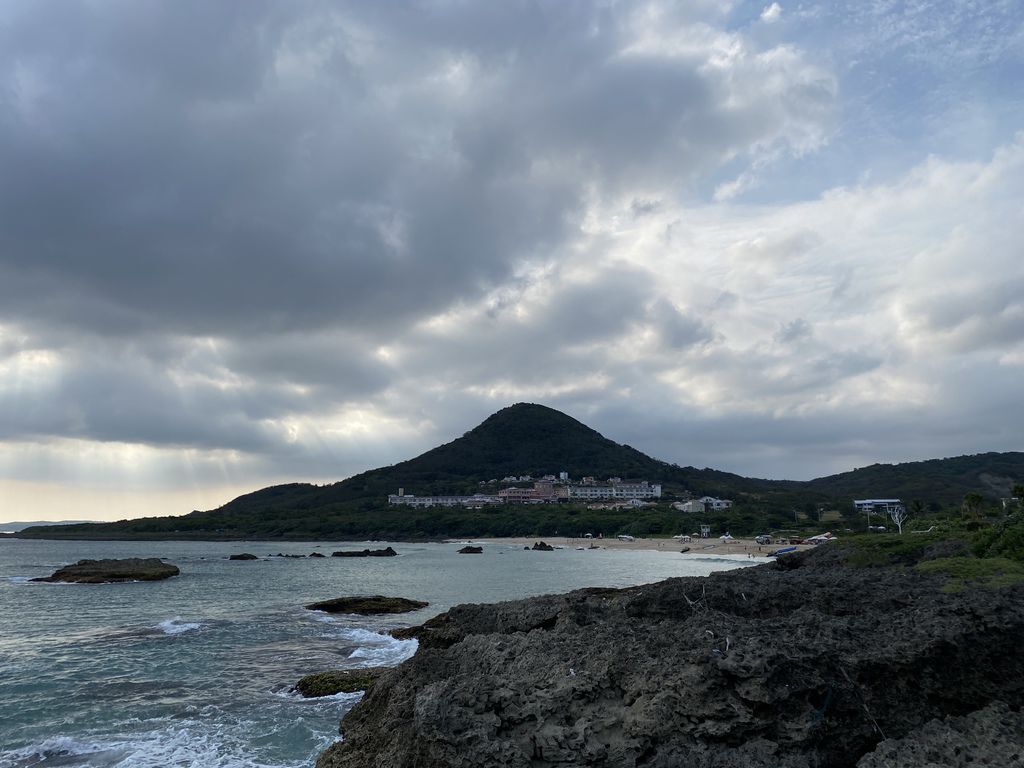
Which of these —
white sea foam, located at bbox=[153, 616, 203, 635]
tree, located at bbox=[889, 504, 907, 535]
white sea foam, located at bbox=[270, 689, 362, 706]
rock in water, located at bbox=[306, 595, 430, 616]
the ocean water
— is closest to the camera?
the ocean water

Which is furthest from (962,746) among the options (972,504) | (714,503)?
(714,503)

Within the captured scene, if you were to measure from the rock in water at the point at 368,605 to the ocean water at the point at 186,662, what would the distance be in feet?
4.05

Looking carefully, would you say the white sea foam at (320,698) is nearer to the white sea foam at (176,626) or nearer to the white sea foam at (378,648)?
the white sea foam at (378,648)

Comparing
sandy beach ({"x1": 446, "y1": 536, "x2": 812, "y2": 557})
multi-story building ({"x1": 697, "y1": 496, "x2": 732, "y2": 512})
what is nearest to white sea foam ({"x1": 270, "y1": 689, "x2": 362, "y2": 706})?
sandy beach ({"x1": 446, "y1": 536, "x2": 812, "y2": 557})

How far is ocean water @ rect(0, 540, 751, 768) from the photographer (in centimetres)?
1382

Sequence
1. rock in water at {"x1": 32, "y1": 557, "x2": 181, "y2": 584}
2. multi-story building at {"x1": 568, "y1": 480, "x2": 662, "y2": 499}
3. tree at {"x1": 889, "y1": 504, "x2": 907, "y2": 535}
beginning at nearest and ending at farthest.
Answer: rock in water at {"x1": 32, "y1": 557, "x2": 181, "y2": 584} < tree at {"x1": 889, "y1": 504, "x2": 907, "y2": 535} < multi-story building at {"x1": 568, "y1": 480, "x2": 662, "y2": 499}

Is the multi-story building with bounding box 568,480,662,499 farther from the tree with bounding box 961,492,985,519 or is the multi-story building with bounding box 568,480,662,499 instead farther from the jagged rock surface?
Result: the jagged rock surface

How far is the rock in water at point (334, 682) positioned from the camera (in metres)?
17.2

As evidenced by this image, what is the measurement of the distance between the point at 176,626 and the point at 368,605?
30.4 ft

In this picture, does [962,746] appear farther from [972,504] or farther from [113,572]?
[113,572]

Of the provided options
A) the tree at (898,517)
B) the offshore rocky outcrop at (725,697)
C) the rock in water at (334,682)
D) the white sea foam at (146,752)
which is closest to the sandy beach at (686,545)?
the tree at (898,517)

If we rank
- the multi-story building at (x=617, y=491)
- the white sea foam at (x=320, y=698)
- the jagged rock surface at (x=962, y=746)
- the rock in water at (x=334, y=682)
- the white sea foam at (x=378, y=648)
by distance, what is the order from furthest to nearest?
the multi-story building at (x=617, y=491) → the white sea foam at (x=378, y=648) → the rock in water at (x=334, y=682) → the white sea foam at (x=320, y=698) → the jagged rock surface at (x=962, y=746)

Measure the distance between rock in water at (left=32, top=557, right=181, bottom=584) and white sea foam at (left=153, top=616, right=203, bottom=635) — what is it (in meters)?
27.5

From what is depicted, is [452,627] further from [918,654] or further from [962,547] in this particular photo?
[962,547]
